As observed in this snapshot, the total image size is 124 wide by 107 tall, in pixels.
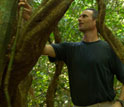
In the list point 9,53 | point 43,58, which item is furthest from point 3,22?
point 43,58

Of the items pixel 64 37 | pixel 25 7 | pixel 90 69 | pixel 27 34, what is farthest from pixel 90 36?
pixel 64 37

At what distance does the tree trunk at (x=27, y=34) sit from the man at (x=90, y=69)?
51 cm

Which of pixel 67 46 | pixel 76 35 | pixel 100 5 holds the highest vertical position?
pixel 100 5

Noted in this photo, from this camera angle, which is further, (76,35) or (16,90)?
(76,35)

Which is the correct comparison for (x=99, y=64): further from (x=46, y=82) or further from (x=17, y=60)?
(x=46, y=82)

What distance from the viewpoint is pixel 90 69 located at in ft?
6.81

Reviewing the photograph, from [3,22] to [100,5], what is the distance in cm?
69

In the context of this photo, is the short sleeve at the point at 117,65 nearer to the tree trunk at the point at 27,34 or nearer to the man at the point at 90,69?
the man at the point at 90,69

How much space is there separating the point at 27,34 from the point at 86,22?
1.05 meters

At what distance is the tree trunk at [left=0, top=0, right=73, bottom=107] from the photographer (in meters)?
1.33

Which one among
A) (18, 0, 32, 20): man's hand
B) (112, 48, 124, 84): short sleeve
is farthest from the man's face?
(18, 0, 32, 20): man's hand

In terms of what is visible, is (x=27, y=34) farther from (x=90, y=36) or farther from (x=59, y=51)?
(x=90, y=36)

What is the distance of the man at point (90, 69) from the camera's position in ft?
6.64

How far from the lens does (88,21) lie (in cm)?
229
